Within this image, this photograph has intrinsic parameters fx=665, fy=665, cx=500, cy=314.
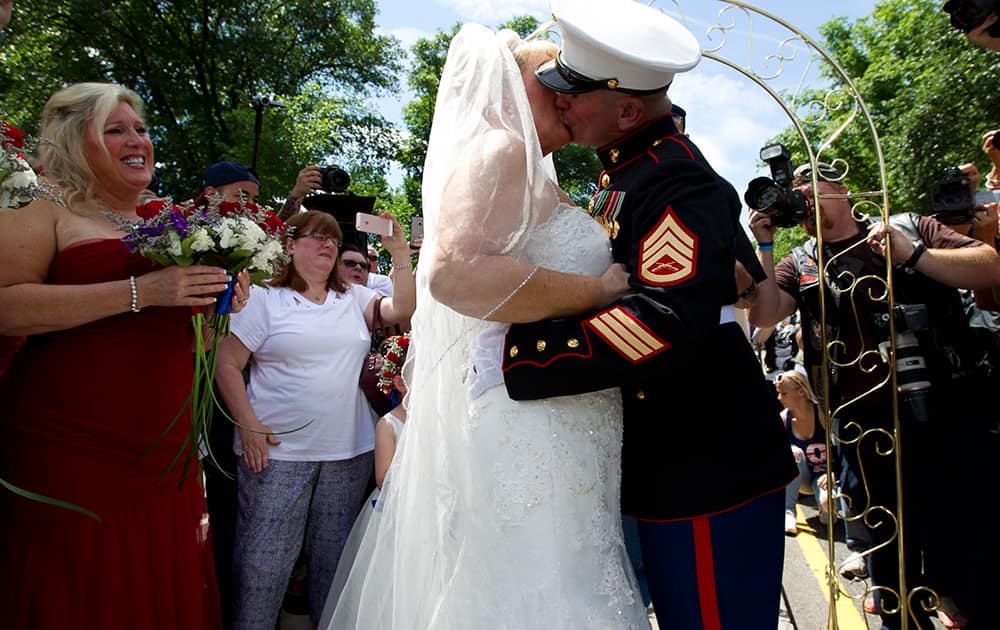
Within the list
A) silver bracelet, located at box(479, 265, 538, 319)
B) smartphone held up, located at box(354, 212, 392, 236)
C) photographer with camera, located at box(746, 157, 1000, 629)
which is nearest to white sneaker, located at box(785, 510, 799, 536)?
photographer with camera, located at box(746, 157, 1000, 629)

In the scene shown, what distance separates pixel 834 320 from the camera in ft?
10.5

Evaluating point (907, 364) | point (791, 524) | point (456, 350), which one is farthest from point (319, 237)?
point (791, 524)

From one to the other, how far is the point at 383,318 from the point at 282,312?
0.55 metres

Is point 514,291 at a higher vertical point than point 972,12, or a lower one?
lower

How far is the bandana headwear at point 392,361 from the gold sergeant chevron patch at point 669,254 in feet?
5.64

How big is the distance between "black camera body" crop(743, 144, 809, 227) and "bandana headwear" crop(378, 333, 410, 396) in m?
1.73

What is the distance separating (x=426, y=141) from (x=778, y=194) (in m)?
22.1

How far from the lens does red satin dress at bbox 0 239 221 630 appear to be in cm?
212

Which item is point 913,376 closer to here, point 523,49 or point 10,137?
point 523,49

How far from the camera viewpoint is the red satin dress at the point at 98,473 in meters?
2.12

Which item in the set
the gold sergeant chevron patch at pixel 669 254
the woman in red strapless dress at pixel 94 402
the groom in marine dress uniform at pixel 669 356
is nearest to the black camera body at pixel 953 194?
the groom in marine dress uniform at pixel 669 356

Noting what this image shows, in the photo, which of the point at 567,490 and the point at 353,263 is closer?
the point at 567,490

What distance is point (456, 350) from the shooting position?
75.4 inches

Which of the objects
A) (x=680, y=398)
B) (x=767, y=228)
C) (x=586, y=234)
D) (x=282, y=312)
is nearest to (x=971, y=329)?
(x=767, y=228)
